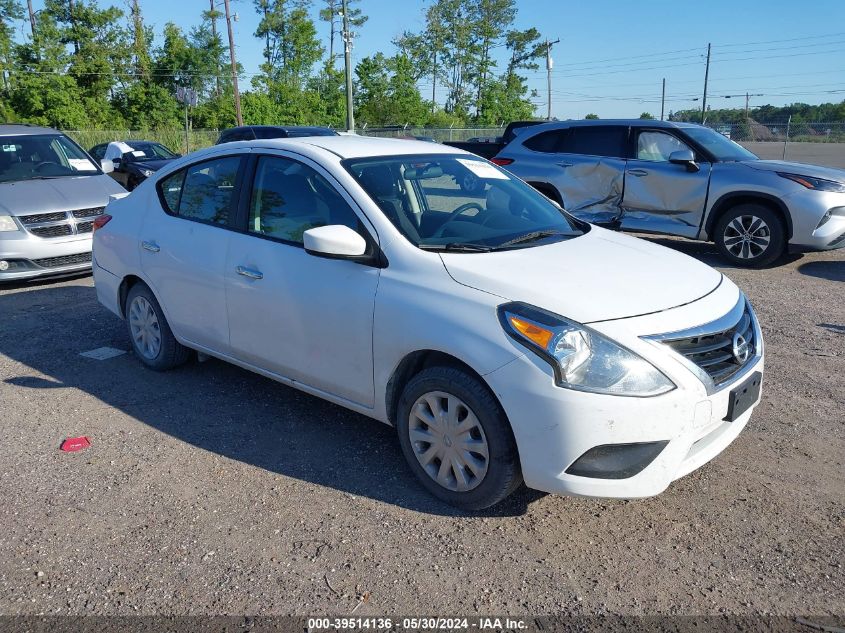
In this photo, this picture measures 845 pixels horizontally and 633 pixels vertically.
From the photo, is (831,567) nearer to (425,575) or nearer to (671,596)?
(671,596)

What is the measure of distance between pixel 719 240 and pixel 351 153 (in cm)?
608

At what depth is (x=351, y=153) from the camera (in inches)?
162

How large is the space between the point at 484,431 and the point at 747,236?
657 centimetres

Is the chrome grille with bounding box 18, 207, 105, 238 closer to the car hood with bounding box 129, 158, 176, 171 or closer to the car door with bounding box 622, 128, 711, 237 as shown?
the car door with bounding box 622, 128, 711, 237

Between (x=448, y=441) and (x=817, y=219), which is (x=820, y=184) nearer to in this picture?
(x=817, y=219)

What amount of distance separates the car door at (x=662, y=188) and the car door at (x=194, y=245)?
614 centimetres

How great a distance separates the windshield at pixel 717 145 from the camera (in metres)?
8.89

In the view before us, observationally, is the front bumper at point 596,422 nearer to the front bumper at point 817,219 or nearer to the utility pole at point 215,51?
the front bumper at point 817,219

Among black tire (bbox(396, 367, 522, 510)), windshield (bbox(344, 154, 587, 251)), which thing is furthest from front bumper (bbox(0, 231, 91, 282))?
black tire (bbox(396, 367, 522, 510))

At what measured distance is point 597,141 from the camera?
9711 millimetres

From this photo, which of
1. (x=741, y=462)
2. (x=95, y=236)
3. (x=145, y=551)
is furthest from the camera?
(x=95, y=236)

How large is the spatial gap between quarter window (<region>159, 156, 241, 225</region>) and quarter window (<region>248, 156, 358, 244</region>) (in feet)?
0.86

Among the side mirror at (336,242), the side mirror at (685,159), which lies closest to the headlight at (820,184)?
the side mirror at (685,159)

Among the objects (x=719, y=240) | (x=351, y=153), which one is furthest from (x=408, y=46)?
(x=351, y=153)
